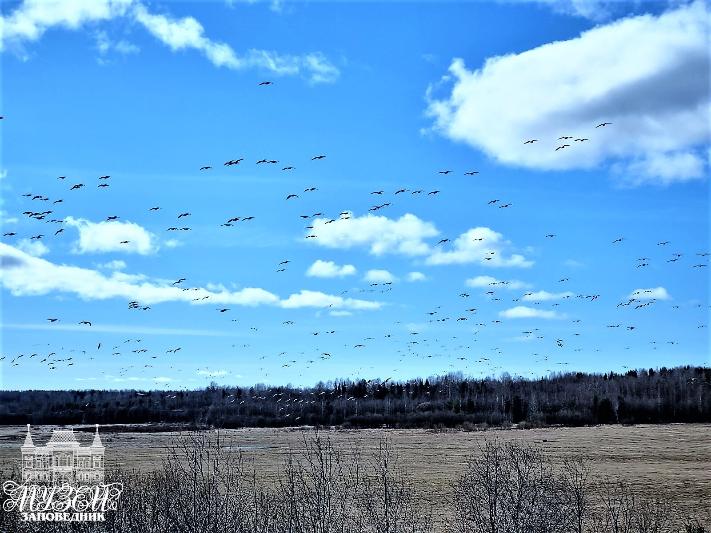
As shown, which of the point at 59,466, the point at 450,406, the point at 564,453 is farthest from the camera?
the point at 450,406

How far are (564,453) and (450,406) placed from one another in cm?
8542

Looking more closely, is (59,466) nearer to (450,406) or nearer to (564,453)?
(564,453)

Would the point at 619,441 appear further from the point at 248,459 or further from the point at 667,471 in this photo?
the point at 248,459

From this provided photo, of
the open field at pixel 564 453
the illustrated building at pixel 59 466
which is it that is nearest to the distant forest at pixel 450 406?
the open field at pixel 564 453

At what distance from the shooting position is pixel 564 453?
6425 centimetres

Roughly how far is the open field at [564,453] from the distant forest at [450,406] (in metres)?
15.0

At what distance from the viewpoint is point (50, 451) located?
32.4 metres

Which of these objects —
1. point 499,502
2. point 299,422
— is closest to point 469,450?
point 499,502

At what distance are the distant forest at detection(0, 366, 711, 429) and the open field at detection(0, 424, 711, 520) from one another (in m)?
15.0

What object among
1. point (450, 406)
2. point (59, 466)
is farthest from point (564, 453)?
point (450, 406)

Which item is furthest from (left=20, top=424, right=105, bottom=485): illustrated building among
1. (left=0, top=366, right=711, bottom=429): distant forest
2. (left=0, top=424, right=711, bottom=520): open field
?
(left=0, top=366, right=711, bottom=429): distant forest

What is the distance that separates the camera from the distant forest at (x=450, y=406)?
120m

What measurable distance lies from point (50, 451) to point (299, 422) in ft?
346

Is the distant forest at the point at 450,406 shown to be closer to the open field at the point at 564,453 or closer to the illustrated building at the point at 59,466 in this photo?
the open field at the point at 564,453
